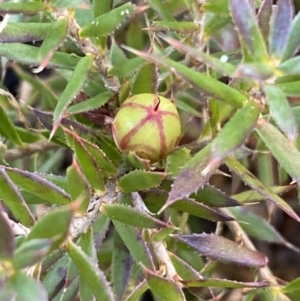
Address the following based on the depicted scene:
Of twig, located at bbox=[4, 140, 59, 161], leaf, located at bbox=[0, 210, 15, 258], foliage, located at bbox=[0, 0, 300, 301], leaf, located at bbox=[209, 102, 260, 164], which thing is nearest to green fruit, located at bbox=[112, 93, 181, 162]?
foliage, located at bbox=[0, 0, 300, 301]

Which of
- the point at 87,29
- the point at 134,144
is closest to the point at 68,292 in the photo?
the point at 134,144

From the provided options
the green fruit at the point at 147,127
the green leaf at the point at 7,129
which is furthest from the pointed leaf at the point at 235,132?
the green leaf at the point at 7,129

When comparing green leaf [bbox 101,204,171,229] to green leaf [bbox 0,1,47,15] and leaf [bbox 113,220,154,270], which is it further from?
green leaf [bbox 0,1,47,15]

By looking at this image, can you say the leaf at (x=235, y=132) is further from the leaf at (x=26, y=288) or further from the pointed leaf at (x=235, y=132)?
the leaf at (x=26, y=288)

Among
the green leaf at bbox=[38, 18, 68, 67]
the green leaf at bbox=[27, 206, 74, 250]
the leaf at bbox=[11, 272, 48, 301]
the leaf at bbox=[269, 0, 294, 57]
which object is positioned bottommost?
the leaf at bbox=[11, 272, 48, 301]

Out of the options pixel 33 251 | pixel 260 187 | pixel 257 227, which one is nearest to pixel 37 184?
pixel 33 251

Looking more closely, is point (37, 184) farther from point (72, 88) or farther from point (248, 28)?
point (248, 28)
